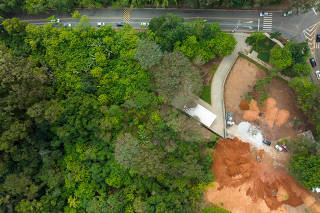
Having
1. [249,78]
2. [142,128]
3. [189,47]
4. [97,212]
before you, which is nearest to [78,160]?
[97,212]

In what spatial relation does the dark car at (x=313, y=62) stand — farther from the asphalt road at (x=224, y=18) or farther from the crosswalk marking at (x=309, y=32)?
the asphalt road at (x=224, y=18)

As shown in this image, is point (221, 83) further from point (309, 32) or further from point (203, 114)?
point (309, 32)

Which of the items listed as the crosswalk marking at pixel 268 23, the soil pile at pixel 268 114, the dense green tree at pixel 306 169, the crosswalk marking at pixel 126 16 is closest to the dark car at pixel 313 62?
the crosswalk marking at pixel 268 23

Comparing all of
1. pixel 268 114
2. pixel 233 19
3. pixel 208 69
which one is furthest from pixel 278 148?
pixel 233 19

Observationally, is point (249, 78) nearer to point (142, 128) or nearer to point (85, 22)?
point (142, 128)

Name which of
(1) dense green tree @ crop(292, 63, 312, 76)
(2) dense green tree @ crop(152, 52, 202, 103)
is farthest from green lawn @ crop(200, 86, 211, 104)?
(1) dense green tree @ crop(292, 63, 312, 76)

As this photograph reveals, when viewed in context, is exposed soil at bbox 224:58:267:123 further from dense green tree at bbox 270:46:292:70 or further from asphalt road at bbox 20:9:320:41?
asphalt road at bbox 20:9:320:41

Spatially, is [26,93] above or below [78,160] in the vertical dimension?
above
